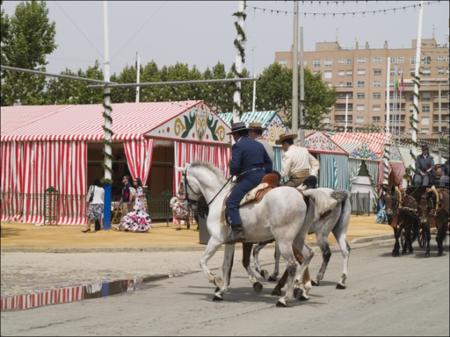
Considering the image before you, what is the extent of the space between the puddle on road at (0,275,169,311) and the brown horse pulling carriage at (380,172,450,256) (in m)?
6.11

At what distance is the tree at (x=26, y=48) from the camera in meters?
47.2

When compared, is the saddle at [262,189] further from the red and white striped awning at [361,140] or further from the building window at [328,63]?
the building window at [328,63]

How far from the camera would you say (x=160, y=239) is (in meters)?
22.8

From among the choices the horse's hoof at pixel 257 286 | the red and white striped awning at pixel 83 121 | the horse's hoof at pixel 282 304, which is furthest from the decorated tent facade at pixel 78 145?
the horse's hoof at pixel 282 304

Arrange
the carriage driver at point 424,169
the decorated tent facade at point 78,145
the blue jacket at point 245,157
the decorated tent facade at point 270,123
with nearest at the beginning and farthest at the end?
the blue jacket at point 245,157 → the carriage driver at point 424,169 → the decorated tent facade at point 78,145 → the decorated tent facade at point 270,123

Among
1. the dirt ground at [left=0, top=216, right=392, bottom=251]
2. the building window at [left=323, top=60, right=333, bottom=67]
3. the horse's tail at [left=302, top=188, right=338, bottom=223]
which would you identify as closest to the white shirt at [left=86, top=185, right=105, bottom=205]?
the dirt ground at [left=0, top=216, right=392, bottom=251]

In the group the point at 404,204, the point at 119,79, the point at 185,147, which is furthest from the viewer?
the point at 119,79

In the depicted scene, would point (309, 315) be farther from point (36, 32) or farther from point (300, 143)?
point (36, 32)

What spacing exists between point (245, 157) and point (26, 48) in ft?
125

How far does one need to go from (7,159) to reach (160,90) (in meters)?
38.8

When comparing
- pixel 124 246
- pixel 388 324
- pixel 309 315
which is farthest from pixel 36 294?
pixel 124 246

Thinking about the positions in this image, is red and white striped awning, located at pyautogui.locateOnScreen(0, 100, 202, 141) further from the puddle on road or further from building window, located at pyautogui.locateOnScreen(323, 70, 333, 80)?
building window, located at pyautogui.locateOnScreen(323, 70, 333, 80)

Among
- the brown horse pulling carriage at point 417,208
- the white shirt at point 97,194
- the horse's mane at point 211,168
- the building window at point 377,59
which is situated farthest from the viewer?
the building window at point 377,59

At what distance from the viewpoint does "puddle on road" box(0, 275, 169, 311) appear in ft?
35.8
